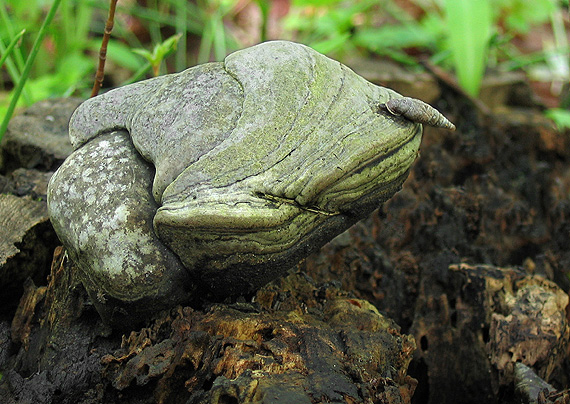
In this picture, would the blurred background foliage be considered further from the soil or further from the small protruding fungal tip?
the small protruding fungal tip

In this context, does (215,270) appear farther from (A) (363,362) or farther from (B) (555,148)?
(B) (555,148)

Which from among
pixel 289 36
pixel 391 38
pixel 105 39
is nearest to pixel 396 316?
pixel 105 39

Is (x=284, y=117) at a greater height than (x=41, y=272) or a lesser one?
greater

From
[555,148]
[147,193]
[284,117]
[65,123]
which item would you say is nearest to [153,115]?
[147,193]

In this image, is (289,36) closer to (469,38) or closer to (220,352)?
(469,38)

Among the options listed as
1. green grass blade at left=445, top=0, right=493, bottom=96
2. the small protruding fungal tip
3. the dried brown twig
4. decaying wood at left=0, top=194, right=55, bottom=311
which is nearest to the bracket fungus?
the small protruding fungal tip

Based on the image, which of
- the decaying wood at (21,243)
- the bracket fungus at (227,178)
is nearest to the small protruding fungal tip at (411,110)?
the bracket fungus at (227,178)
